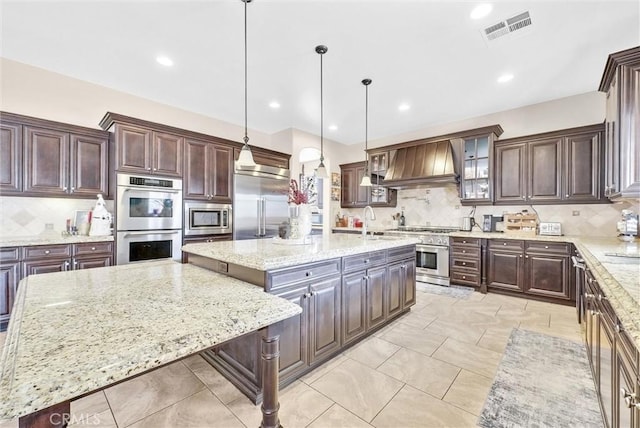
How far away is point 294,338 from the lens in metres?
1.89

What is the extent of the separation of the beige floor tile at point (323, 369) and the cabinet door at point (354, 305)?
14cm

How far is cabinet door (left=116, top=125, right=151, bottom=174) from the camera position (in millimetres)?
3297

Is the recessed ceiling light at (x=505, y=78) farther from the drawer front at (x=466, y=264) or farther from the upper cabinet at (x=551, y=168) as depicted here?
the drawer front at (x=466, y=264)

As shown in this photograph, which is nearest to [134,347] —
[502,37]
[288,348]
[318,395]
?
[288,348]

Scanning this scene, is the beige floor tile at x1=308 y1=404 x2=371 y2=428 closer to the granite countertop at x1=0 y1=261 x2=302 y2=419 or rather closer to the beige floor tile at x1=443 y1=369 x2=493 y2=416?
the beige floor tile at x1=443 y1=369 x2=493 y2=416

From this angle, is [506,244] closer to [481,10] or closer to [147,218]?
[481,10]

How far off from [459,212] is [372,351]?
347cm

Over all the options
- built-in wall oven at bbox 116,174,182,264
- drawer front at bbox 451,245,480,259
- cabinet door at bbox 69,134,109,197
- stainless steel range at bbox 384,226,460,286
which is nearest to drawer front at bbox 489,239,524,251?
drawer front at bbox 451,245,480,259

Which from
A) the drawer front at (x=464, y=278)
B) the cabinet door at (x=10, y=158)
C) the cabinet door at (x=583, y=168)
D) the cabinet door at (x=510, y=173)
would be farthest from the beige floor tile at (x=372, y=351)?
the cabinet door at (x=10, y=158)

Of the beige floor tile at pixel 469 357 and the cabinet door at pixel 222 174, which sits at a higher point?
the cabinet door at pixel 222 174

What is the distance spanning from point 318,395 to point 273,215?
3.40 metres

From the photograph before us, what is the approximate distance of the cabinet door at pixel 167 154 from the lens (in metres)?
3.59

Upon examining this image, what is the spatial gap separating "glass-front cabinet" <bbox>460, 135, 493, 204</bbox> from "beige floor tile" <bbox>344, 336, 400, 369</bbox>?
3.10 m

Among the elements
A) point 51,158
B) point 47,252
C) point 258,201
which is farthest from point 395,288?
point 51,158
